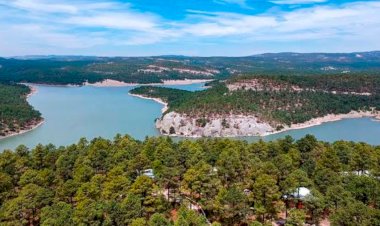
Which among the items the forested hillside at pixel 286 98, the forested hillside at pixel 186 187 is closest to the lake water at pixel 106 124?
the forested hillside at pixel 286 98

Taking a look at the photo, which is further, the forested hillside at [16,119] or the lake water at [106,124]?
the forested hillside at [16,119]

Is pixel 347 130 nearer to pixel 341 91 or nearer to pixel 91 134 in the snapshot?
pixel 341 91

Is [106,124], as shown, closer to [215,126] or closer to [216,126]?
[215,126]

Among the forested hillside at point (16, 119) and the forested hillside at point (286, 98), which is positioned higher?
the forested hillside at point (286, 98)

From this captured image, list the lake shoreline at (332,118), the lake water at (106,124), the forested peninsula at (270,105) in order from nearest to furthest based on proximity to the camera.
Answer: the lake water at (106,124), the forested peninsula at (270,105), the lake shoreline at (332,118)

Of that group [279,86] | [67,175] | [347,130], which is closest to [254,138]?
[347,130]

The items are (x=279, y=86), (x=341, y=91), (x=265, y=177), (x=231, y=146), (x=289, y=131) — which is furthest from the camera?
(x=341, y=91)

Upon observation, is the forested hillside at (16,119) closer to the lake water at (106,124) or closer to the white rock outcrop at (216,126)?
the lake water at (106,124)
